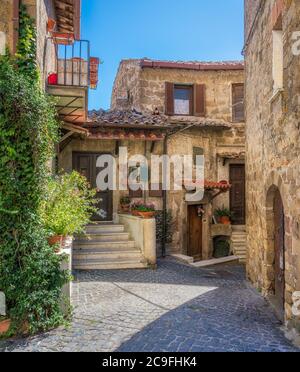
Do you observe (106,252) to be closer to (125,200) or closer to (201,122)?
(125,200)

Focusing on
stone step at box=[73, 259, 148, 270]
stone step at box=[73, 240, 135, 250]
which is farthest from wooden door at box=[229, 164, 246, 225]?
stone step at box=[73, 259, 148, 270]

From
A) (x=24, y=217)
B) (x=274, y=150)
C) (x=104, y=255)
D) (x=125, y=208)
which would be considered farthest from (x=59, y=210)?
(x=125, y=208)

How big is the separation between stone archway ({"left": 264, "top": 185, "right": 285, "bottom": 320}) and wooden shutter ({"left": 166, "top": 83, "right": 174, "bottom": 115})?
316 inches

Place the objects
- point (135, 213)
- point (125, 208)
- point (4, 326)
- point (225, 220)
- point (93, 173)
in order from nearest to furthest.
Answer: point (4, 326) → point (135, 213) → point (125, 208) → point (93, 173) → point (225, 220)

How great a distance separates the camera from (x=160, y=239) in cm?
1135

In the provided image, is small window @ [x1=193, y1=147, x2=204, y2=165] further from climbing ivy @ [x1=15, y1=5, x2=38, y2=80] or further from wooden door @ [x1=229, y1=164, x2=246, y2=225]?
climbing ivy @ [x1=15, y1=5, x2=38, y2=80]

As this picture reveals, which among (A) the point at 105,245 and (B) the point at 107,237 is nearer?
(A) the point at 105,245

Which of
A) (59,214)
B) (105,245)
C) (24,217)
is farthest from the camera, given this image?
(105,245)

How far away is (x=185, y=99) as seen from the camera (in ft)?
45.8

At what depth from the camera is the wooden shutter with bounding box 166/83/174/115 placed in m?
13.6

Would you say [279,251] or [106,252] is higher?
[279,251]

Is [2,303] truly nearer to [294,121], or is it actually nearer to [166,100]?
[294,121]

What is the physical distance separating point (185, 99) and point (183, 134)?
240cm
